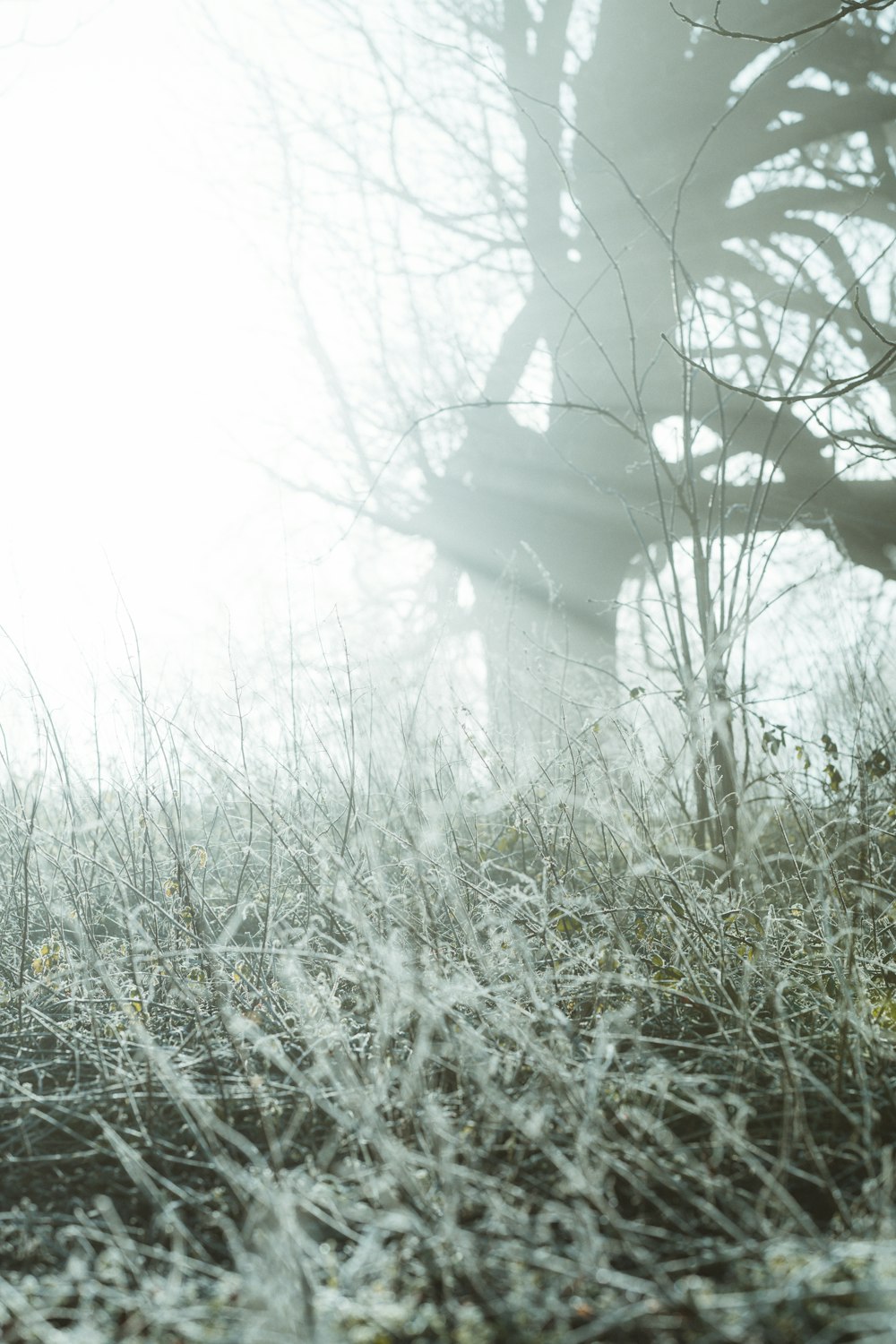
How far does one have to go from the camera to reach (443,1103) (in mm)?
1451

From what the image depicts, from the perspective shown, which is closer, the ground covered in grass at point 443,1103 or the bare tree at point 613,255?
the ground covered in grass at point 443,1103

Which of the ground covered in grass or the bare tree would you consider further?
the bare tree

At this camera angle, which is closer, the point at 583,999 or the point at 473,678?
the point at 583,999

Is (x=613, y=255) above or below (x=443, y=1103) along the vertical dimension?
above

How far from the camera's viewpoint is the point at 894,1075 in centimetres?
145

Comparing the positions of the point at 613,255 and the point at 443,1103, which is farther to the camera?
the point at 613,255

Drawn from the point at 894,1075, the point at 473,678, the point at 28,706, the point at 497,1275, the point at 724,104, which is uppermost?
the point at 724,104

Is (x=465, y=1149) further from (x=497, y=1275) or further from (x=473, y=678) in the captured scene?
(x=473, y=678)

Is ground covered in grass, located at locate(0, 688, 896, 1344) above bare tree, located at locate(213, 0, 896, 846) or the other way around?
the other way around

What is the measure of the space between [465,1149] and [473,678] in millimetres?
3522

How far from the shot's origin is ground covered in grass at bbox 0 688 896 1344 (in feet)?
3.26

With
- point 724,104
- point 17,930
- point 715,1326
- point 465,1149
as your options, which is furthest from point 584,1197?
point 724,104

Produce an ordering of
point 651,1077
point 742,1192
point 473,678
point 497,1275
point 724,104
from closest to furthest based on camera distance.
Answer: point 497,1275
point 742,1192
point 651,1077
point 473,678
point 724,104

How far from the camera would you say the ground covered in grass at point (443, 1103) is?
99cm
